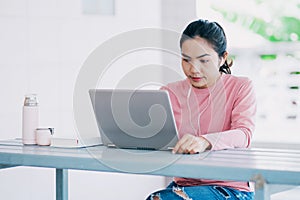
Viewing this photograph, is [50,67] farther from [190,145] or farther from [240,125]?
[190,145]

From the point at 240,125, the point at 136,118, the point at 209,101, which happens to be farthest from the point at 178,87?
the point at 136,118

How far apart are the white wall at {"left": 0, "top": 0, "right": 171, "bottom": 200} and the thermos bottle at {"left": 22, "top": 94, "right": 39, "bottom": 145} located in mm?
900

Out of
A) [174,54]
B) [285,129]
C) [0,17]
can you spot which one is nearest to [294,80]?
[285,129]

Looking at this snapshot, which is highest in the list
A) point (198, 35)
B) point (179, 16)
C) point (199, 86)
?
point (179, 16)

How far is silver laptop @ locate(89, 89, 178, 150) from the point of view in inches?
75.5

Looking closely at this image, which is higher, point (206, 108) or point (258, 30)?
point (258, 30)

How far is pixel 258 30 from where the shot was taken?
146 inches

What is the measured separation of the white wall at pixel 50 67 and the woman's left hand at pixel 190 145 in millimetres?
1438

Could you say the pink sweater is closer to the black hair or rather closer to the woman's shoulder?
the woman's shoulder

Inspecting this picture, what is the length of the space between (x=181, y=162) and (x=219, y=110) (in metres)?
0.57

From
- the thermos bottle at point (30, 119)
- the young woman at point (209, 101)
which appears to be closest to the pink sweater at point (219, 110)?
the young woman at point (209, 101)

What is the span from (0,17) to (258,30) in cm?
150

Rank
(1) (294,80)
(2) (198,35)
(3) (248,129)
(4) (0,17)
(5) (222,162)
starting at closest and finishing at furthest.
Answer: (5) (222,162)
(3) (248,129)
(2) (198,35)
(4) (0,17)
(1) (294,80)

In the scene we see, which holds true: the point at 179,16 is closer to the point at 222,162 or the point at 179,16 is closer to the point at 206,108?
the point at 206,108
